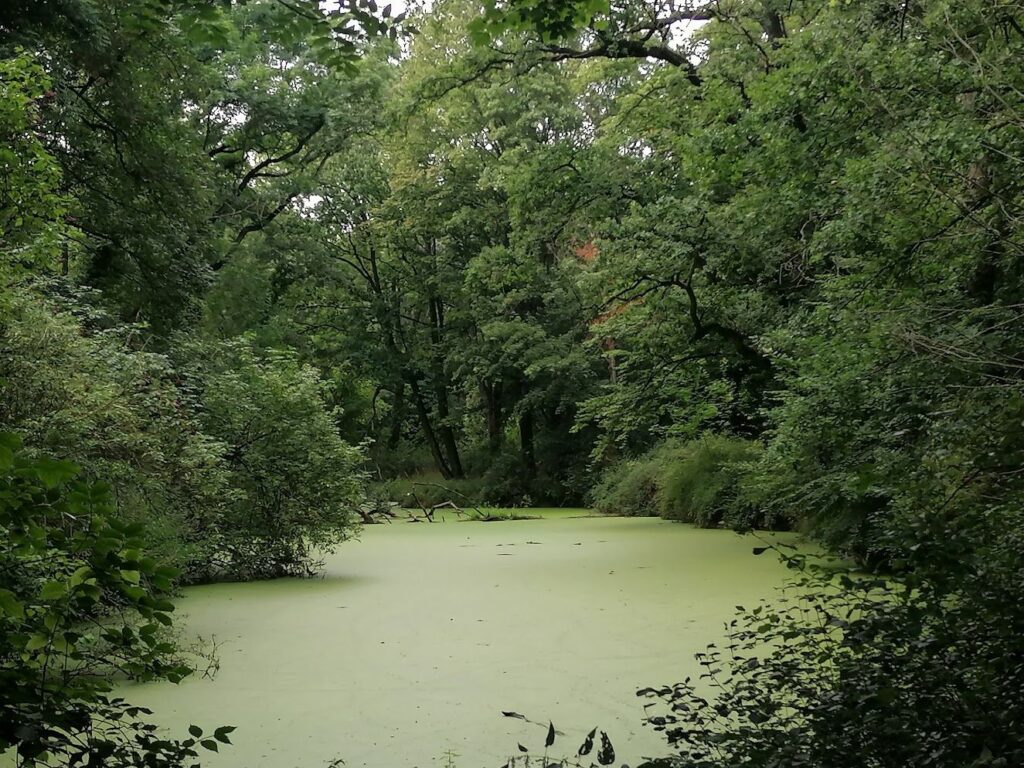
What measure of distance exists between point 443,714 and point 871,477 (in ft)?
5.65

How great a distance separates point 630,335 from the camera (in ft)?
30.2

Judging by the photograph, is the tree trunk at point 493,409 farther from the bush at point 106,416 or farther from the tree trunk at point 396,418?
the bush at point 106,416

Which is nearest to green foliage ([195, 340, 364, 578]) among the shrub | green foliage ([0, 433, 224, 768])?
green foliage ([0, 433, 224, 768])

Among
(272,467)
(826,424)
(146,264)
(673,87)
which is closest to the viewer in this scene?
(826,424)

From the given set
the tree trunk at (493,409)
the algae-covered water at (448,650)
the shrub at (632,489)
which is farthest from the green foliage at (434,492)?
the algae-covered water at (448,650)

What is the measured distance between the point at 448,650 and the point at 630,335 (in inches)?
218

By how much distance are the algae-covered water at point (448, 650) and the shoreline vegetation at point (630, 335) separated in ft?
0.40

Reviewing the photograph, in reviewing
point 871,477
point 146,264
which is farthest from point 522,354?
point 871,477

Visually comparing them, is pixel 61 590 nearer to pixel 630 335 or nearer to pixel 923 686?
pixel 923 686

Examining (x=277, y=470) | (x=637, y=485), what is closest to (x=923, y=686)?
(x=277, y=470)

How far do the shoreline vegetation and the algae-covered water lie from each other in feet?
0.40

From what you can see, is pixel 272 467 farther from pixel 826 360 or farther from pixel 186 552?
pixel 826 360

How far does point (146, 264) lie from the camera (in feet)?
26.1

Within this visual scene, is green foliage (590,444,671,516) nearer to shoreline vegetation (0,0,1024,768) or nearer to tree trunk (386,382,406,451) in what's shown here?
shoreline vegetation (0,0,1024,768)
